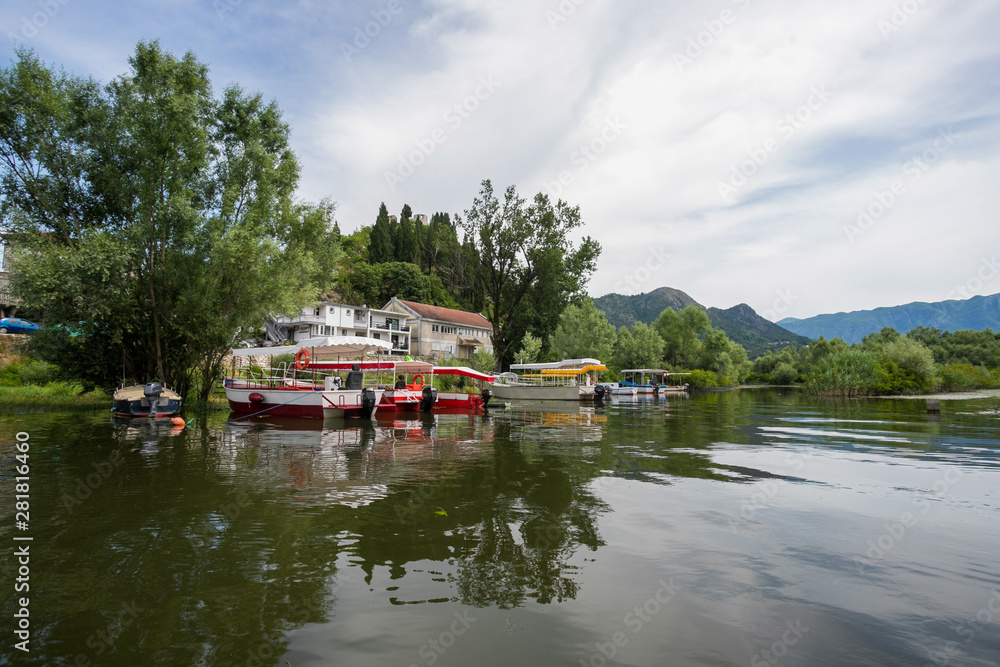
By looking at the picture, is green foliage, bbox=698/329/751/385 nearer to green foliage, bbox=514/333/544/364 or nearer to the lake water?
green foliage, bbox=514/333/544/364

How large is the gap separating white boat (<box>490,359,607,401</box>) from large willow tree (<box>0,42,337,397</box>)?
2434 centimetres

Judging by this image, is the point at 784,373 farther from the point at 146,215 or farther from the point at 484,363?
the point at 146,215

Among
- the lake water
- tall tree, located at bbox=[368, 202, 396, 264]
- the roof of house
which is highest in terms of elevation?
tall tree, located at bbox=[368, 202, 396, 264]

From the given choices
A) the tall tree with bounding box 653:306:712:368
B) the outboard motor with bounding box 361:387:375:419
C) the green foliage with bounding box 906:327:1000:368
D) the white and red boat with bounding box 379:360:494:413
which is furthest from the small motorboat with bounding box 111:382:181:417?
the green foliage with bounding box 906:327:1000:368

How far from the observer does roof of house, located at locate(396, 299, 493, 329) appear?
70.9 metres

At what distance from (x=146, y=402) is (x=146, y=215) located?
8.03 metres

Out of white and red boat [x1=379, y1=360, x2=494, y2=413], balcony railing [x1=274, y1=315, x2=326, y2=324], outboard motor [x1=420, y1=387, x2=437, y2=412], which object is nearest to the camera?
white and red boat [x1=379, y1=360, x2=494, y2=413]

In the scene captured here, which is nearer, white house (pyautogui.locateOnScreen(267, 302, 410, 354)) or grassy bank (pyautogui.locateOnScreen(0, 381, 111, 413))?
grassy bank (pyautogui.locateOnScreen(0, 381, 111, 413))

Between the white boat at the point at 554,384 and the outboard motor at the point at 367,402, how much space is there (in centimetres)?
2186

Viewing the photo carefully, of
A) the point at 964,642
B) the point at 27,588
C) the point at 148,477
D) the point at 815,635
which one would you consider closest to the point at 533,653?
the point at 815,635

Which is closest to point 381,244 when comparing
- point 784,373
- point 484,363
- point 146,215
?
point 484,363

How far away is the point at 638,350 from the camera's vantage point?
79.8 m

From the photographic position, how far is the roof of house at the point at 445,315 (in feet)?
233

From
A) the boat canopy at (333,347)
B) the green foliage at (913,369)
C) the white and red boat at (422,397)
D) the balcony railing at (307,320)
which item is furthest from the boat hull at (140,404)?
the green foliage at (913,369)
